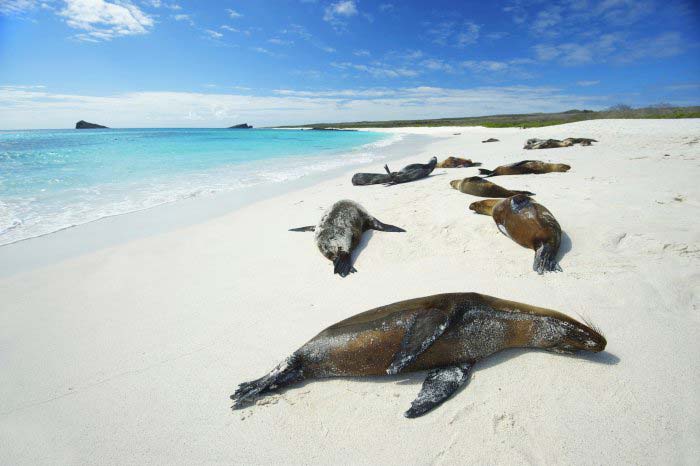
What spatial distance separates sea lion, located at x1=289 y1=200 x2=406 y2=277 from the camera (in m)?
4.59

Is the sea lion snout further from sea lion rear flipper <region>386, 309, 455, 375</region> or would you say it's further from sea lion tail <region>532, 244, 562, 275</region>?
sea lion tail <region>532, 244, 562, 275</region>

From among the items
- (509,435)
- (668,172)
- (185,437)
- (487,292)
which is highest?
(668,172)

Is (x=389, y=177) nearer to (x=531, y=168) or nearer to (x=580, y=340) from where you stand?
(x=531, y=168)

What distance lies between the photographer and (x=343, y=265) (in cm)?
444

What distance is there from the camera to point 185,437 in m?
2.18

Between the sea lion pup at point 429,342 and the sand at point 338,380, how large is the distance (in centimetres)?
10

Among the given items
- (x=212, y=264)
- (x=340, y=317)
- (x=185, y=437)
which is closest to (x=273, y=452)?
(x=185, y=437)

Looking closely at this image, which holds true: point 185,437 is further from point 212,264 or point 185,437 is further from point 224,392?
point 212,264

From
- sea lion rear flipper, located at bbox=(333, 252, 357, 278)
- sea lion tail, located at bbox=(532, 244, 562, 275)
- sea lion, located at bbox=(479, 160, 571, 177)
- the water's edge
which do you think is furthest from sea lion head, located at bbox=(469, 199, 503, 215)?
the water's edge

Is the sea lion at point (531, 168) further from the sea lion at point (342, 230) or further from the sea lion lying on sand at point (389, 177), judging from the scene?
the sea lion at point (342, 230)

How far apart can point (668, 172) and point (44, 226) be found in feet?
41.7

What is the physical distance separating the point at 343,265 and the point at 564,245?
278 centimetres

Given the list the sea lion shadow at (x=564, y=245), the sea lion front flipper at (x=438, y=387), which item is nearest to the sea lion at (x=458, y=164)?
the sea lion shadow at (x=564, y=245)

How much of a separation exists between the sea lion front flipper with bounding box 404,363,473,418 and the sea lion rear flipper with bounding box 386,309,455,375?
0.64 ft
